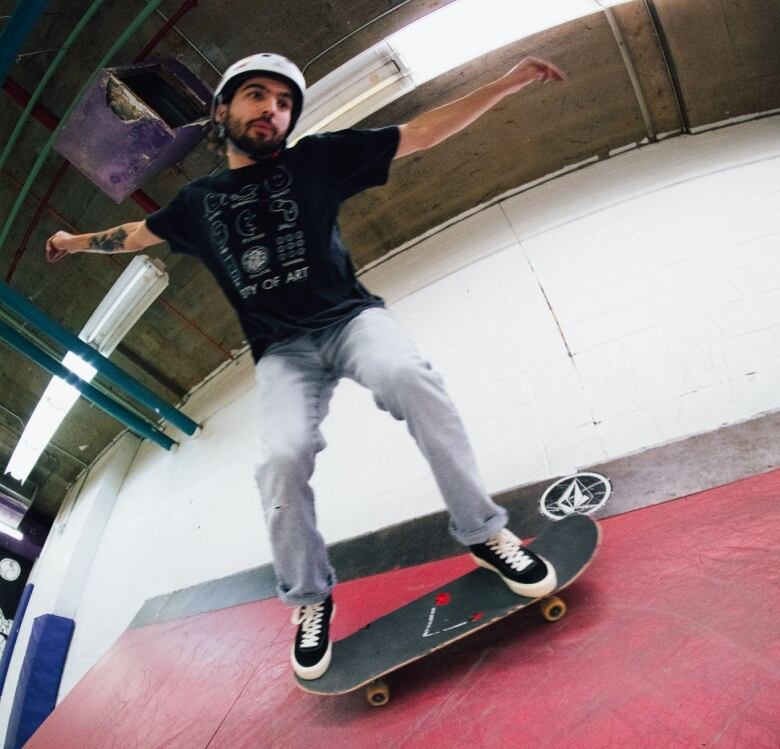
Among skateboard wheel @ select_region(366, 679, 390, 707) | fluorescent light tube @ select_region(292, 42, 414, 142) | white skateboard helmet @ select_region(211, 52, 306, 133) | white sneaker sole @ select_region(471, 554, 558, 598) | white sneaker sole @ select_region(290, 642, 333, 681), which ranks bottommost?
skateboard wheel @ select_region(366, 679, 390, 707)

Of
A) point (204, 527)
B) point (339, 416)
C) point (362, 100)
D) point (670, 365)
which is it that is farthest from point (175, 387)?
point (670, 365)

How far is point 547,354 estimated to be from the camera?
2.44m

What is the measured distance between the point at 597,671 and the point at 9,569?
6.85 m

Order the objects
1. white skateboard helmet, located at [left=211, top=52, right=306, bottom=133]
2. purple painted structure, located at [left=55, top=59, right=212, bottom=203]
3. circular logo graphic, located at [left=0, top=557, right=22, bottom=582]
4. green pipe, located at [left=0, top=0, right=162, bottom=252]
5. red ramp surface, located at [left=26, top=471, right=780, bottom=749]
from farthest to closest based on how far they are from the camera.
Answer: circular logo graphic, located at [left=0, top=557, right=22, bottom=582] → purple painted structure, located at [left=55, top=59, right=212, bottom=203] → green pipe, located at [left=0, top=0, right=162, bottom=252] → white skateboard helmet, located at [left=211, top=52, right=306, bottom=133] → red ramp surface, located at [left=26, top=471, right=780, bottom=749]

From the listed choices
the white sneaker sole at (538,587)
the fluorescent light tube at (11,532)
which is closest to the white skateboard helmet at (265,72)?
the white sneaker sole at (538,587)

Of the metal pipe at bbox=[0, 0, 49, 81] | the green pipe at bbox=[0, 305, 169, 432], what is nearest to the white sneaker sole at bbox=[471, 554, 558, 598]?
the metal pipe at bbox=[0, 0, 49, 81]

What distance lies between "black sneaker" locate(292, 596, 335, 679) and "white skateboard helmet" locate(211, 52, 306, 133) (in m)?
1.53

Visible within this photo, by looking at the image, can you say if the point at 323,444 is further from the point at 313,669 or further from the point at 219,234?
the point at 219,234

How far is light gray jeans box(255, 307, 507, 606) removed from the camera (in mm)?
1201

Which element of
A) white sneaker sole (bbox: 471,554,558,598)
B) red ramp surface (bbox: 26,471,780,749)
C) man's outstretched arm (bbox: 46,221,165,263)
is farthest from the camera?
man's outstretched arm (bbox: 46,221,165,263)

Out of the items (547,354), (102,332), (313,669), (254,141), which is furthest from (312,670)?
(102,332)

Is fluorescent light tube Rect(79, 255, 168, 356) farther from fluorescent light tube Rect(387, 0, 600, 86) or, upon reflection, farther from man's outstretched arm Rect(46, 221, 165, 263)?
fluorescent light tube Rect(387, 0, 600, 86)

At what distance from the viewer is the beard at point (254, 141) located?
5.00 ft

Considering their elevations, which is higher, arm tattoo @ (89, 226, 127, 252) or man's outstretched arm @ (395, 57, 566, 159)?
arm tattoo @ (89, 226, 127, 252)
